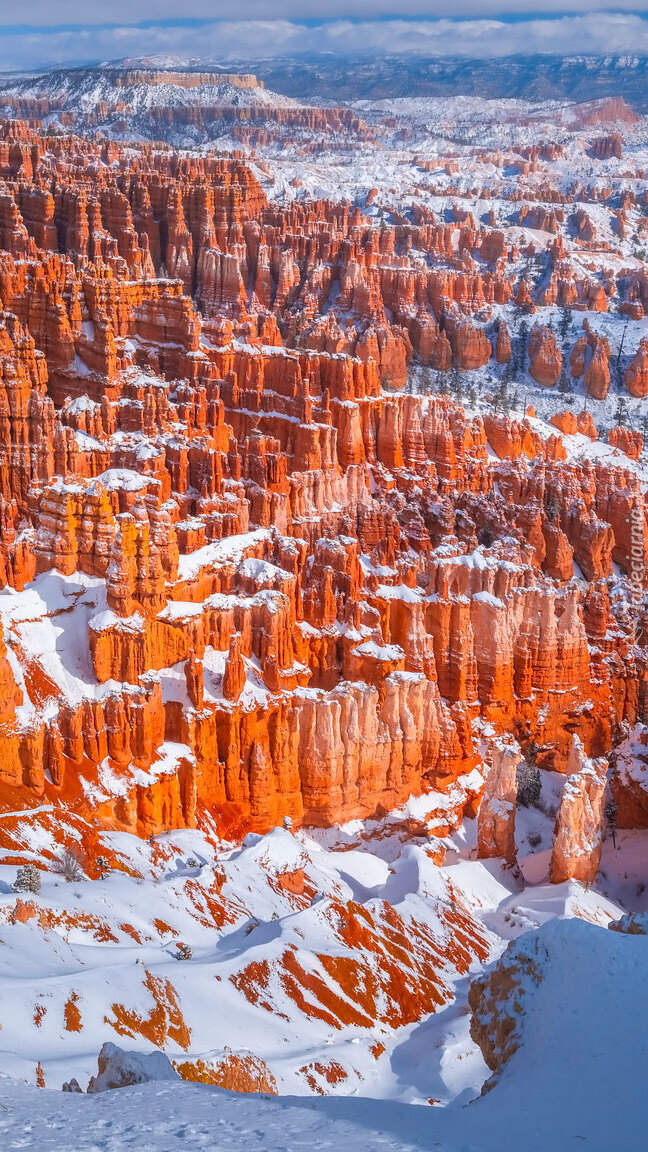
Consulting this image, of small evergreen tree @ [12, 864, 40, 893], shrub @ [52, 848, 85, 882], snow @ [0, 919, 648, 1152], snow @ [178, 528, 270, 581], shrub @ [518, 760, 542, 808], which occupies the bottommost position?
shrub @ [518, 760, 542, 808]

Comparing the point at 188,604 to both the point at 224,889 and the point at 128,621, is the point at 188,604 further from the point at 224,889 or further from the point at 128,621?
the point at 224,889

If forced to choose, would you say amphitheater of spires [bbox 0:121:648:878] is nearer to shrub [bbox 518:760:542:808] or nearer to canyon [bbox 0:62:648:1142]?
canyon [bbox 0:62:648:1142]

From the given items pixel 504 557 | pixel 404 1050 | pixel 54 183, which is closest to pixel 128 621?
pixel 404 1050

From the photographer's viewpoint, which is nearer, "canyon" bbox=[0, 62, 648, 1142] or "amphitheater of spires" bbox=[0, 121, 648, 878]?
"canyon" bbox=[0, 62, 648, 1142]

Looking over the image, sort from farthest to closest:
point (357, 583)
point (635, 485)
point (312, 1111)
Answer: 1. point (635, 485)
2. point (357, 583)
3. point (312, 1111)

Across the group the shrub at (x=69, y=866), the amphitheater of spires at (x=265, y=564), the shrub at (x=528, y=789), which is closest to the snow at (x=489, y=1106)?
the shrub at (x=69, y=866)

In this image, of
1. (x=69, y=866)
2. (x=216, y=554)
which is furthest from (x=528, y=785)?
(x=69, y=866)

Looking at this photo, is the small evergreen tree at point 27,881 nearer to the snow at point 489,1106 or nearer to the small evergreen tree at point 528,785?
the snow at point 489,1106

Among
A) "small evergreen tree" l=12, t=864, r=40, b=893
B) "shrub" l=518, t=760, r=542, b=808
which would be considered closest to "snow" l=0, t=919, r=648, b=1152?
"small evergreen tree" l=12, t=864, r=40, b=893
